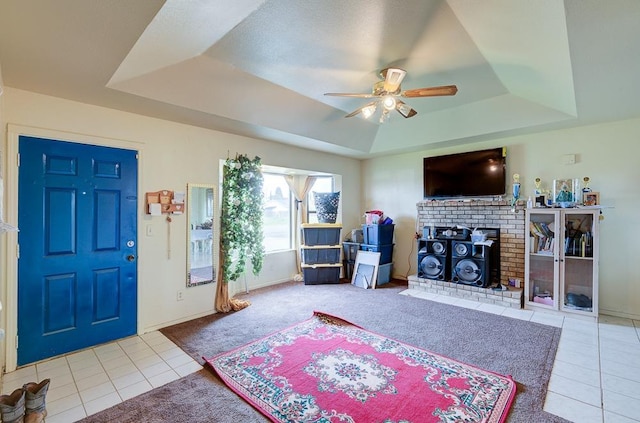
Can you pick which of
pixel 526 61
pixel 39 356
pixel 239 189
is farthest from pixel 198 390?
pixel 526 61

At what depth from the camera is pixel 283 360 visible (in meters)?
2.62

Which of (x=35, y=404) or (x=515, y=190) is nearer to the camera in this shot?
(x=35, y=404)

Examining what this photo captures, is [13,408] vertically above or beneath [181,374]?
above

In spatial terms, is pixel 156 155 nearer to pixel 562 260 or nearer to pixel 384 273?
pixel 384 273

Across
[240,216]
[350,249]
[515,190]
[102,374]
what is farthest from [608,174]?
[102,374]

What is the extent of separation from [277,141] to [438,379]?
3.68 m

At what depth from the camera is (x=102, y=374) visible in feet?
8.12

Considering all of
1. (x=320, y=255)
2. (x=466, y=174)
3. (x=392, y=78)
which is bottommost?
(x=320, y=255)

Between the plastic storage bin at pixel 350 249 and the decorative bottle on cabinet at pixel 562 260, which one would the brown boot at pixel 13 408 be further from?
the decorative bottle on cabinet at pixel 562 260

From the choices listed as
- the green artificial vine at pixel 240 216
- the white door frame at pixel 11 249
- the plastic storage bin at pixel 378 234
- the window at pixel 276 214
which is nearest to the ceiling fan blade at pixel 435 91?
the green artificial vine at pixel 240 216

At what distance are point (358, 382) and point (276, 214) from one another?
12.2ft

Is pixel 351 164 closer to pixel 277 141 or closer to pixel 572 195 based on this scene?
pixel 277 141

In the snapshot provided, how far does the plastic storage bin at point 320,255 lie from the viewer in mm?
5199

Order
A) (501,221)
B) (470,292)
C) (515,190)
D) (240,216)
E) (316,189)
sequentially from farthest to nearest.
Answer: (316,189) → (501,221) → (470,292) → (515,190) → (240,216)
